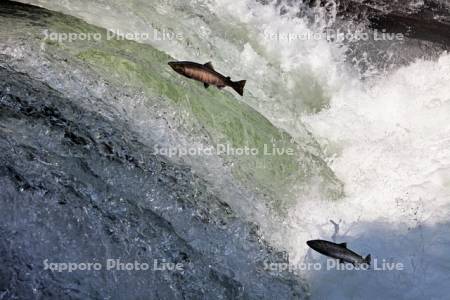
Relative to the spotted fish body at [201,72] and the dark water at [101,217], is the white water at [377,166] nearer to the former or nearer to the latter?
the dark water at [101,217]

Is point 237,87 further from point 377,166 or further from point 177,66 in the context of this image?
point 377,166

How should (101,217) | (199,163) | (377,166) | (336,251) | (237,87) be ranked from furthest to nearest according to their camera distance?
(377,166) < (199,163) < (237,87) < (336,251) < (101,217)

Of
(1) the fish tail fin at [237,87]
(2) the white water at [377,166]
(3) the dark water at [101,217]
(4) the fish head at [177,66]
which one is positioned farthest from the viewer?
(2) the white water at [377,166]

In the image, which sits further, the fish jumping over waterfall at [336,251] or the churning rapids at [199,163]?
the fish jumping over waterfall at [336,251]

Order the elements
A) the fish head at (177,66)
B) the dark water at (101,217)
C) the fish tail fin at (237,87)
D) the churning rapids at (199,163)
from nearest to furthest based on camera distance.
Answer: the dark water at (101,217), the churning rapids at (199,163), the fish head at (177,66), the fish tail fin at (237,87)

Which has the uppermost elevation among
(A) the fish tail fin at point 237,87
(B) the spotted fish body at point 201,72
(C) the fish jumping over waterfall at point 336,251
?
(B) the spotted fish body at point 201,72

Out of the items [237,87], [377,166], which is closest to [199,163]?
[237,87]

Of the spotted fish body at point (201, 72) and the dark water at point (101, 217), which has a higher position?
the spotted fish body at point (201, 72)

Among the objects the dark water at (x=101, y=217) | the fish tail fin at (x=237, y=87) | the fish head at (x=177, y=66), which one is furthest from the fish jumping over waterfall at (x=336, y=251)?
the fish head at (x=177, y=66)
